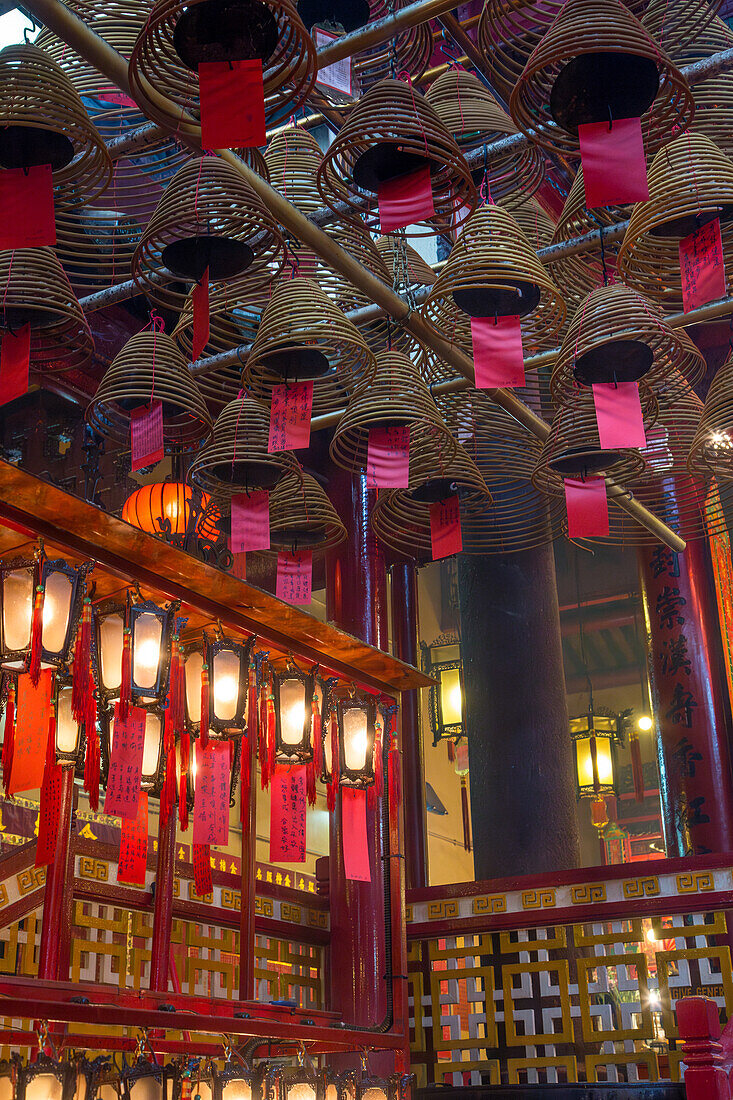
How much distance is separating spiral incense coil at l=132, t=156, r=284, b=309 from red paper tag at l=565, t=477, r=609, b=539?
174cm

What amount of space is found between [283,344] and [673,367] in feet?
5.28

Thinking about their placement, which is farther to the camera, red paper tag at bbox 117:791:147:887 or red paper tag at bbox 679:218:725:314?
red paper tag at bbox 117:791:147:887

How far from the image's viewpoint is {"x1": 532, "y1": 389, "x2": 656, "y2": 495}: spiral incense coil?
201 inches

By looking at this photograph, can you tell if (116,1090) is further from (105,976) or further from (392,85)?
(392,85)

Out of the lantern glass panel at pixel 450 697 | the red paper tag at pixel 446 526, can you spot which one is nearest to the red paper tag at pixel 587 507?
the red paper tag at pixel 446 526

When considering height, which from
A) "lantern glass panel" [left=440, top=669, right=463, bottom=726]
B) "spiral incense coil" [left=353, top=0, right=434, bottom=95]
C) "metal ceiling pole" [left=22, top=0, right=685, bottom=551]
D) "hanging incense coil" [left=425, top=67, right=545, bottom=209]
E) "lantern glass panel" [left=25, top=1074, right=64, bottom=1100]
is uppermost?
"spiral incense coil" [left=353, top=0, right=434, bottom=95]

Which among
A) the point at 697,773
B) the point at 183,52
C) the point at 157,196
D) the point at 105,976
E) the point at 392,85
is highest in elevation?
the point at 157,196

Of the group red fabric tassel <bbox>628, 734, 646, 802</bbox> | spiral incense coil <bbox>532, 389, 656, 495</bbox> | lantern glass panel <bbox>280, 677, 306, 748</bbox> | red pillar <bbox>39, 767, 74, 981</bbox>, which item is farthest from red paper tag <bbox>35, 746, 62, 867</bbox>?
red fabric tassel <bbox>628, 734, 646, 802</bbox>

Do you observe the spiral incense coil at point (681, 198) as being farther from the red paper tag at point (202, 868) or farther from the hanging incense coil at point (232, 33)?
the red paper tag at point (202, 868)

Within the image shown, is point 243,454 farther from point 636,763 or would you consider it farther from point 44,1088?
point 636,763

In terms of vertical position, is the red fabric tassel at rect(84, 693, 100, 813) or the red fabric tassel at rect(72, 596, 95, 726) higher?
the red fabric tassel at rect(72, 596, 95, 726)

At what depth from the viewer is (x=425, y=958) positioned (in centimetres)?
625

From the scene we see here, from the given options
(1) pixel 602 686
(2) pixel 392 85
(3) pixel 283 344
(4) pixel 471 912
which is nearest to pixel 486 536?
(4) pixel 471 912

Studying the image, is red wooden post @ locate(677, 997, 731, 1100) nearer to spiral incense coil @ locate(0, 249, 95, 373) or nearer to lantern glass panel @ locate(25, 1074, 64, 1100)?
lantern glass panel @ locate(25, 1074, 64, 1100)
